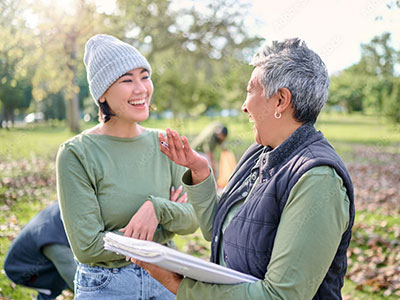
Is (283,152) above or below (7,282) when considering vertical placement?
above

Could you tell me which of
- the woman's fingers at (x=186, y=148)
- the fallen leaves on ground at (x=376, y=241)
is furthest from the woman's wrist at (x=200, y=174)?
the fallen leaves on ground at (x=376, y=241)

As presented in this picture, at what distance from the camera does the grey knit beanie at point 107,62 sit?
7.25 feet

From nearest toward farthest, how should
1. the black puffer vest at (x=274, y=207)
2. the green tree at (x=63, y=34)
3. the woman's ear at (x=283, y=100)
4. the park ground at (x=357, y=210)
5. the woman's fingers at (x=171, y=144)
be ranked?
the black puffer vest at (x=274, y=207) → the woman's ear at (x=283, y=100) → the woman's fingers at (x=171, y=144) → the park ground at (x=357, y=210) → the green tree at (x=63, y=34)

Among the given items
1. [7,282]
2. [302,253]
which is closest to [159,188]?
[302,253]

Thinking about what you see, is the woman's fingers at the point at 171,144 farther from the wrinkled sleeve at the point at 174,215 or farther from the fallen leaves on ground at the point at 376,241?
the fallen leaves on ground at the point at 376,241

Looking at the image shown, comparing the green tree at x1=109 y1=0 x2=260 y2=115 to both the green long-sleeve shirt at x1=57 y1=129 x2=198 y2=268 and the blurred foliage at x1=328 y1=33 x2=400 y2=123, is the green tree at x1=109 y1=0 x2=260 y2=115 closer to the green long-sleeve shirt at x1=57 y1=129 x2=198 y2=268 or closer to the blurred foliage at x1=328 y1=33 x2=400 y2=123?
the blurred foliage at x1=328 y1=33 x2=400 y2=123

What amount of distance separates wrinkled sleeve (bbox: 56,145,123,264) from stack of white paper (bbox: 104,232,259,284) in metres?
0.55

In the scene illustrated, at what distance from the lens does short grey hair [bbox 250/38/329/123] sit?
1562 millimetres

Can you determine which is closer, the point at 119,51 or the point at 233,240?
the point at 233,240

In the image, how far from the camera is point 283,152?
1605 millimetres

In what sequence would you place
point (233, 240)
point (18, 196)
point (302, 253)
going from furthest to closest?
1. point (18, 196)
2. point (233, 240)
3. point (302, 253)

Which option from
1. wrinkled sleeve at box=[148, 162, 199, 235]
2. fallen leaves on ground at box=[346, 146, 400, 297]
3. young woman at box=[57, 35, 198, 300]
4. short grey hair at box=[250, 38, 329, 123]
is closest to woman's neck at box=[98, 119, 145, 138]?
young woman at box=[57, 35, 198, 300]

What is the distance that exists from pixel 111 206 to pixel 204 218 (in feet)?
1.63

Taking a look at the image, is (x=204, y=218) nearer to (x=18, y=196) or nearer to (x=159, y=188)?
(x=159, y=188)
